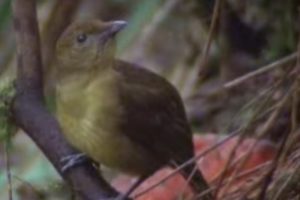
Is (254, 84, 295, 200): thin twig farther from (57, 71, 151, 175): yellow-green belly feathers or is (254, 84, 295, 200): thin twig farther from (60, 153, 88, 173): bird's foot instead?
(57, 71, 151, 175): yellow-green belly feathers

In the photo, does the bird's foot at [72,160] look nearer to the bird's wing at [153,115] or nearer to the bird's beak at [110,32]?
the bird's wing at [153,115]

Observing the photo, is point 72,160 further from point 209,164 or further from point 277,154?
point 209,164

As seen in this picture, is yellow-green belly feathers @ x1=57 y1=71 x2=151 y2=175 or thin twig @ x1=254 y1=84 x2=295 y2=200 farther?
yellow-green belly feathers @ x1=57 y1=71 x2=151 y2=175

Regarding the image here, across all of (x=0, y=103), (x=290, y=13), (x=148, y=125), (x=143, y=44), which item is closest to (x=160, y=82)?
(x=148, y=125)

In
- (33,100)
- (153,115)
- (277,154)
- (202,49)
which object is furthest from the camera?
(202,49)

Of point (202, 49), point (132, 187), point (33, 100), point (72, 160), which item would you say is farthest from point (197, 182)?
point (202, 49)

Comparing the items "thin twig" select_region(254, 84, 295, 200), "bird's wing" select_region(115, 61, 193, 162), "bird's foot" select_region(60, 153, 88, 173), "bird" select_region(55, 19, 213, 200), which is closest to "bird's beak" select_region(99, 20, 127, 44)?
"bird" select_region(55, 19, 213, 200)

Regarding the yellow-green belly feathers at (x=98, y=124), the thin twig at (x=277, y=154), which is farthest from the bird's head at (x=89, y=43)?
the thin twig at (x=277, y=154)
